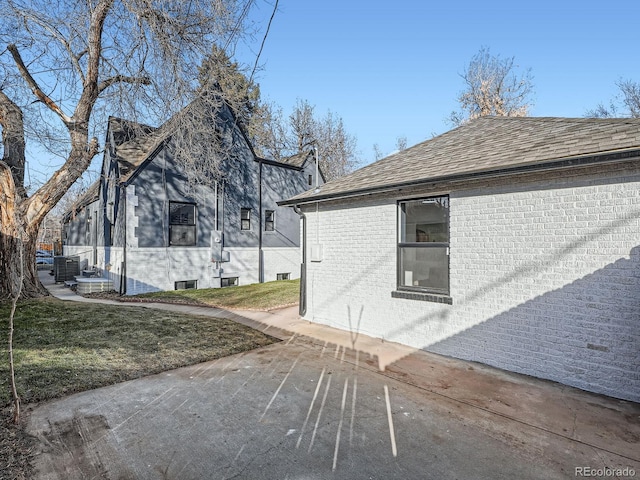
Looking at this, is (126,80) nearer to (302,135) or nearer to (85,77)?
(85,77)

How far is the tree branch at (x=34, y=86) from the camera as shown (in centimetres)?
882

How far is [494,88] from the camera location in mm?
24453

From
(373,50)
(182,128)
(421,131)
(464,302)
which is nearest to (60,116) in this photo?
(182,128)

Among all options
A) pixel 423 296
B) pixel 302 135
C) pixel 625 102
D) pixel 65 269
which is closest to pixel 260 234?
pixel 65 269

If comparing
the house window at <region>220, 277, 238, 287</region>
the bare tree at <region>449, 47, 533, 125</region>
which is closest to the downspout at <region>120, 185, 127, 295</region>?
the house window at <region>220, 277, 238, 287</region>

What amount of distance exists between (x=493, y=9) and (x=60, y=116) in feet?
41.5

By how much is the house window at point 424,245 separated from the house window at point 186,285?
10186 mm

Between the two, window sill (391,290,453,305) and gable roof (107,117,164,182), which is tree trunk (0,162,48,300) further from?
window sill (391,290,453,305)

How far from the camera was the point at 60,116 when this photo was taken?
9375 mm

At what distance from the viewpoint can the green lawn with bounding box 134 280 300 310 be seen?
10625 mm

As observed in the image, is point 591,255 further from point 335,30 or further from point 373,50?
point 373,50

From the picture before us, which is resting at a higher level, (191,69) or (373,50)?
(373,50)

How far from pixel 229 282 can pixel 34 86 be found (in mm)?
9482

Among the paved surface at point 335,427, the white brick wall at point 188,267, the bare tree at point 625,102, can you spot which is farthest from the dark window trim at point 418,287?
the bare tree at point 625,102
